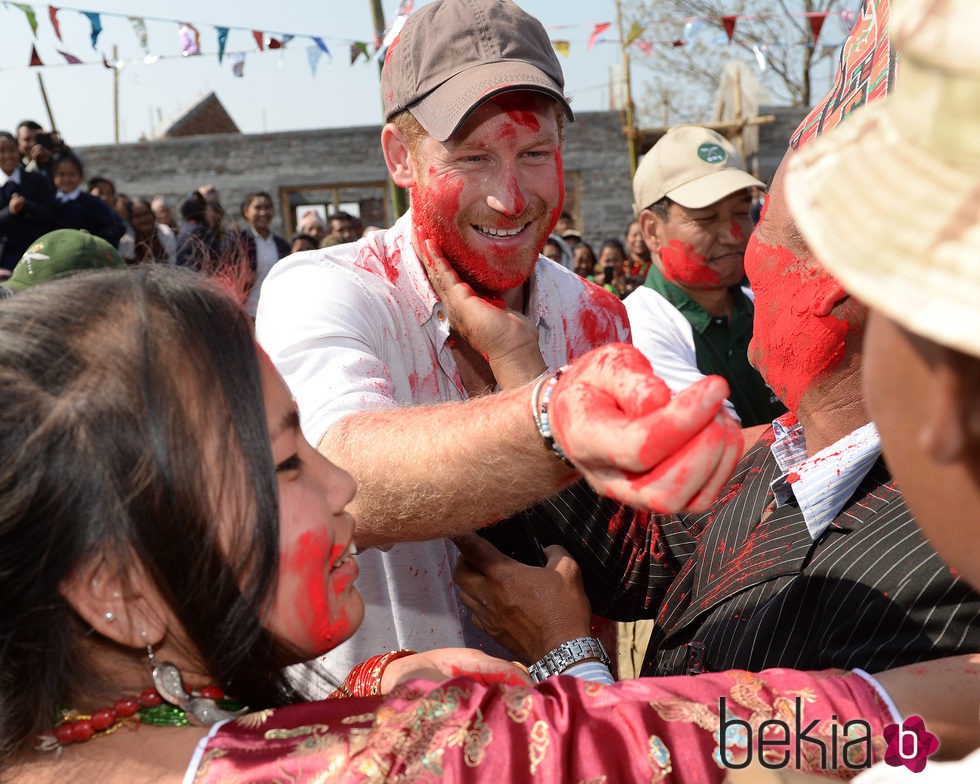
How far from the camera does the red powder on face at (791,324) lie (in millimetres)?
1871

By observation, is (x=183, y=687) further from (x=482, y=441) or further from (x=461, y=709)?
(x=482, y=441)

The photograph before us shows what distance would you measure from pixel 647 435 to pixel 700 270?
11.1 feet

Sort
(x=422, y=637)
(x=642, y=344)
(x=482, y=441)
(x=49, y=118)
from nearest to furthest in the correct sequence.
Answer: (x=482, y=441), (x=422, y=637), (x=642, y=344), (x=49, y=118)

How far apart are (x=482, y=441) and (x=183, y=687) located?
61 cm

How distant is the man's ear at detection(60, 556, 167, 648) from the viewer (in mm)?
1213

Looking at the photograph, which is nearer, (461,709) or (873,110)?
(873,110)

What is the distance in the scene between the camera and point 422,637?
2201mm

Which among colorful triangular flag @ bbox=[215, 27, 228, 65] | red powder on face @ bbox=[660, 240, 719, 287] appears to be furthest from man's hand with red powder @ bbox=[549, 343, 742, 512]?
colorful triangular flag @ bbox=[215, 27, 228, 65]

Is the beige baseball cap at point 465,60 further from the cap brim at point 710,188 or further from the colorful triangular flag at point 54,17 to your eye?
the colorful triangular flag at point 54,17

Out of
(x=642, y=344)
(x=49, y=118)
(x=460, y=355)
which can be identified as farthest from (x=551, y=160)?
(x=49, y=118)

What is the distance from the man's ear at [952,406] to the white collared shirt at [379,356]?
123cm

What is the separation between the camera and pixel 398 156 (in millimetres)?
2537

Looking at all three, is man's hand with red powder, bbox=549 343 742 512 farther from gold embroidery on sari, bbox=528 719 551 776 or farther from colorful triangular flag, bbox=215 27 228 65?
colorful triangular flag, bbox=215 27 228 65

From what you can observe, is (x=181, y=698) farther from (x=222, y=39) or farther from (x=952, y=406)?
(x=222, y=39)
